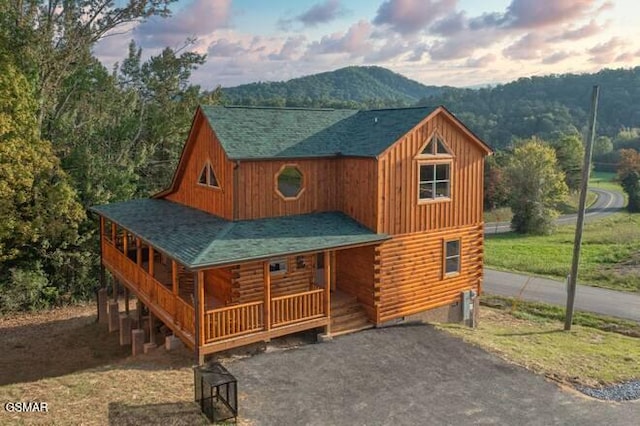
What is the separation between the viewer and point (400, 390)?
12.2 metres

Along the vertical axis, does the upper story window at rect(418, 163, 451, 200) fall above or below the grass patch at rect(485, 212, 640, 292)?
above

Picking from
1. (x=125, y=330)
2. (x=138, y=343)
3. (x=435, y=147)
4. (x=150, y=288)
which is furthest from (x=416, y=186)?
(x=125, y=330)

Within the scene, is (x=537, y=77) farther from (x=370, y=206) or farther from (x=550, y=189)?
(x=370, y=206)

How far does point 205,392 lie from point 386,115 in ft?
38.4

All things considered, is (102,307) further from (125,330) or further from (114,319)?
(125,330)

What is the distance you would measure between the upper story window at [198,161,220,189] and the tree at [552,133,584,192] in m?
61.4

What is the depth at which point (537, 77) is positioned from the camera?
486ft

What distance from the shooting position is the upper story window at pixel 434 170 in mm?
16953

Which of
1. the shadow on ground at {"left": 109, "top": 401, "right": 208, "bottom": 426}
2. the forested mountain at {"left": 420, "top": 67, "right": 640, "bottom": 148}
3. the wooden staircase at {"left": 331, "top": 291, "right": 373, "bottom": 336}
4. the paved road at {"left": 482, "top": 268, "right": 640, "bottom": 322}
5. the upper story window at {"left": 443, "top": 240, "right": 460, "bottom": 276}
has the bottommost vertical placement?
the paved road at {"left": 482, "top": 268, "right": 640, "bottom": 322}

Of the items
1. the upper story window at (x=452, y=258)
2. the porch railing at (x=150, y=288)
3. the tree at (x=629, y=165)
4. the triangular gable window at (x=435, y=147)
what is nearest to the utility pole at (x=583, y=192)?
the upper story window at (x=452, y=258)

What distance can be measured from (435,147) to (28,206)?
18281 millimetres

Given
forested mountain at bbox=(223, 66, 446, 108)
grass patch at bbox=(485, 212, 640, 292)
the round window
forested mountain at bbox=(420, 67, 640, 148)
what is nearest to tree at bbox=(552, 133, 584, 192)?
grass patch at bbox=(485, 212, 640, 292)

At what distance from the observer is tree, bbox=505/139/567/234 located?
167 ft

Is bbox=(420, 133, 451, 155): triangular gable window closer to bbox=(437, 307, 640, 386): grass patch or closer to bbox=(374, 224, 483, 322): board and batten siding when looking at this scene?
bbox=(374, 224, 483, 322): board and batten siding
